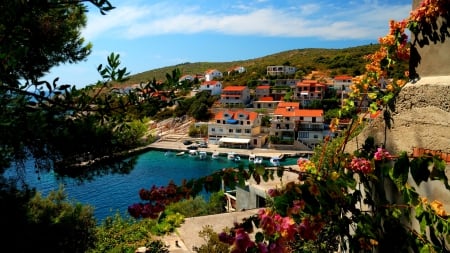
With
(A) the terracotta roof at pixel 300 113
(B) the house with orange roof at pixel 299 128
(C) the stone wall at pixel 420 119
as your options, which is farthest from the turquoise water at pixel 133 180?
(C) the stone wall at pixel 420 119

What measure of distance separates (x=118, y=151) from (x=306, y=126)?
156 feet

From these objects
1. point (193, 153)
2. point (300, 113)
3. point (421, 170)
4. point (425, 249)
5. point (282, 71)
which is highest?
point (282, 71)

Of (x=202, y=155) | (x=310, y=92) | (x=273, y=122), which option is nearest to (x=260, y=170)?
(x=202, y=155)

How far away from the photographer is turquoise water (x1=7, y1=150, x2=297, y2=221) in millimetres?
28953

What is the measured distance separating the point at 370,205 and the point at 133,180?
37.1 meters

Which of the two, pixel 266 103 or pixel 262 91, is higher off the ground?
pixel 262 91

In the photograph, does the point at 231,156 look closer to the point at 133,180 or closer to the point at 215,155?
the point at 215,155

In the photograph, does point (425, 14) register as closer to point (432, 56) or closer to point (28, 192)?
point (432, 56)

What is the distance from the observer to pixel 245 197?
1755 centimetres

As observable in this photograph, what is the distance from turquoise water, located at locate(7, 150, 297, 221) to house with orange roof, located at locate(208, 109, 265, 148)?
5.46 meters

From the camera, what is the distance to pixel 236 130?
5375cm

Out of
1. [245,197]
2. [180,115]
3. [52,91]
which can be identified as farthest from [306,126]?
[52,91]

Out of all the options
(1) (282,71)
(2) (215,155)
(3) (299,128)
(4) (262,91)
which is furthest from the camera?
(1) (282,71)

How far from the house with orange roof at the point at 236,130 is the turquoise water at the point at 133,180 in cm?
546
